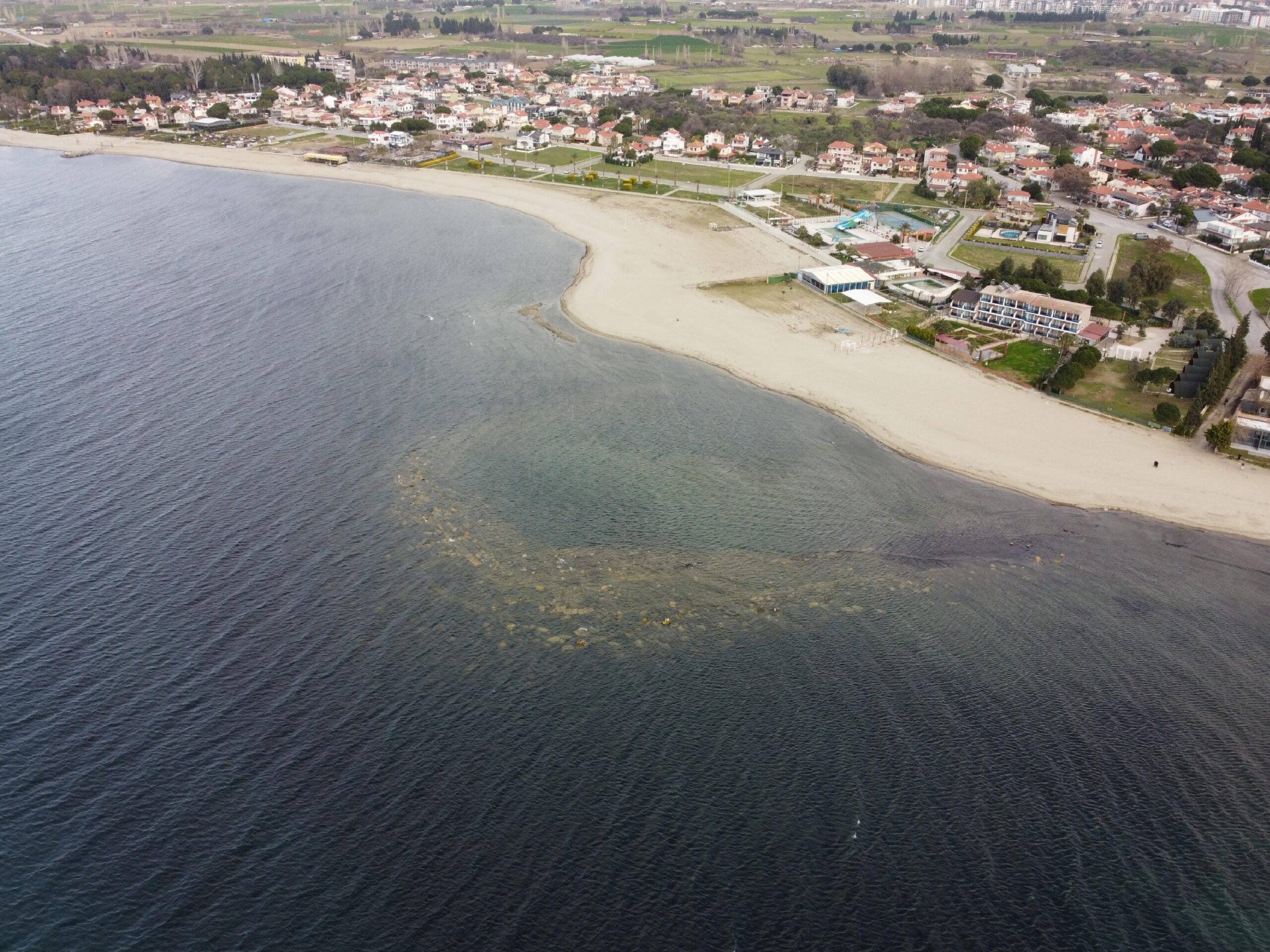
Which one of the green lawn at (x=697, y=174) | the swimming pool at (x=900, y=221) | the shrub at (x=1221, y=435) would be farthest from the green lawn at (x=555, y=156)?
the shrub at (x=1221, y=435)

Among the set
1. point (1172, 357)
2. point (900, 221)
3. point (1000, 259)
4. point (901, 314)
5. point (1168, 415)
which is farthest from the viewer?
point (900, 221)

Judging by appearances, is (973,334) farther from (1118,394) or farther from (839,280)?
(839,280)

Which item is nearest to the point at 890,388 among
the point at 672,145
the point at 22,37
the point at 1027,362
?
the point at 1027,362

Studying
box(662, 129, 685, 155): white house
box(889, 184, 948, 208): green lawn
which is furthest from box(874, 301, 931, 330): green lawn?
box(662, 129, 685, 155): white house

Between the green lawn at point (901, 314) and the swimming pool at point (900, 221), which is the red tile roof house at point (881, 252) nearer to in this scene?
the green lawn at point (901, 314)

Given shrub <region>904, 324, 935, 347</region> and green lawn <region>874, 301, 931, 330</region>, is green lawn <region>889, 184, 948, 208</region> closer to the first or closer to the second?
green lawn <region>874, 301, 931, 330</region>

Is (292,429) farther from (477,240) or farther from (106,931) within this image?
(477,240)
